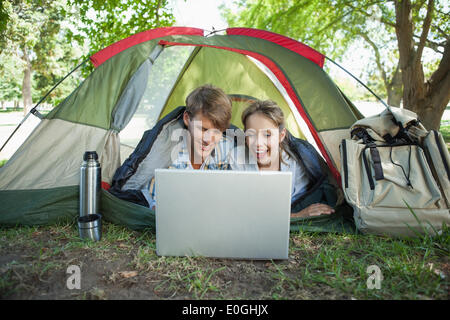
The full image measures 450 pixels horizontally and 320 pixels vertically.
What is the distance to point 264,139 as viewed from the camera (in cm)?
210

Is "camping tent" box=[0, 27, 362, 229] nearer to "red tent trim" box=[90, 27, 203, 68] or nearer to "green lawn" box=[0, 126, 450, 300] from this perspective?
"red tent trim" box=[90, 27, 203, 68]

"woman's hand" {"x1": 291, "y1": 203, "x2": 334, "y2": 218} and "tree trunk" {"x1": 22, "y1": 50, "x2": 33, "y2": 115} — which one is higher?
"tree trunk" {"x1": 22, "y1": 50, "x2": 33, "y2": 115}

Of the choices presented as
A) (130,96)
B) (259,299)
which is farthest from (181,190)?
(130,96)

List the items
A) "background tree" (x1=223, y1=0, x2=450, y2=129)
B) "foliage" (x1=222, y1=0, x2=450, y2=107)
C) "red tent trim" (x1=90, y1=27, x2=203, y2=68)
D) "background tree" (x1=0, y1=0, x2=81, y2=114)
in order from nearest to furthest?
"red tent trim" (x1=90, y1=27, x2=203, y2=68) → "background tree" (x1=223, y1=0, x2=450, y2=129) → "foliage" (x1=222, y1=0, x2=450, y2=107) → "background tree" (x1=0, y1=0, x2=81, y2=114)

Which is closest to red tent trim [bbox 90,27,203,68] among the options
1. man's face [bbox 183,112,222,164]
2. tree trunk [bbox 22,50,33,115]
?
man's face [bbox 183,112,222,164]

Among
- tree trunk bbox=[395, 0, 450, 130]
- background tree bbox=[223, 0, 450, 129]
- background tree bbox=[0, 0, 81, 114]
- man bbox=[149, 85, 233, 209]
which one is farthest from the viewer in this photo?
background tree bbox=[0, 0, 81, 114]

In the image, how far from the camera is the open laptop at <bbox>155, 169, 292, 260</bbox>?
4.50ft

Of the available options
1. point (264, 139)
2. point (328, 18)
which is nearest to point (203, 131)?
point (264, 139)

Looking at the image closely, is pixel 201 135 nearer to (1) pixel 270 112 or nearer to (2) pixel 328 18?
(1) pixel 270 112

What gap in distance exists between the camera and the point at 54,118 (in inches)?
83.6

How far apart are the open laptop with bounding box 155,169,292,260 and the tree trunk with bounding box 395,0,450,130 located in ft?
13.1

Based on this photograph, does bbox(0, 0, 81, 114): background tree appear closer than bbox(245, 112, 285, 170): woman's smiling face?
No

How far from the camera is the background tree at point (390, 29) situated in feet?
14.3

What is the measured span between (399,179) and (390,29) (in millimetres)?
8229
